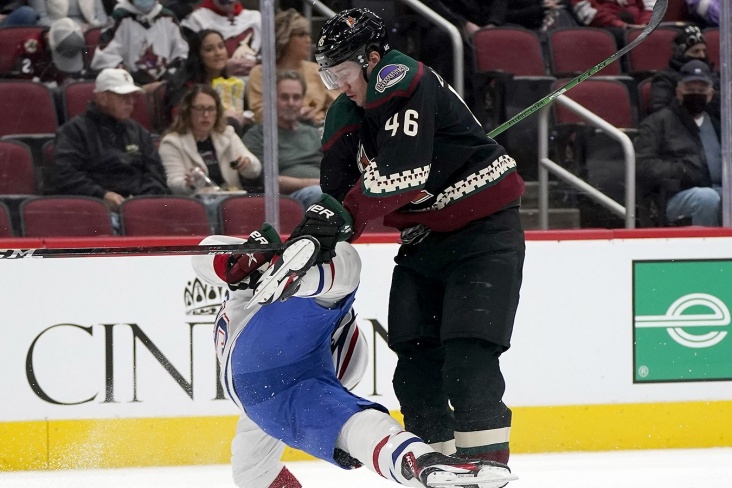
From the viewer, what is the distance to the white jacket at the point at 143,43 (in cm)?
404

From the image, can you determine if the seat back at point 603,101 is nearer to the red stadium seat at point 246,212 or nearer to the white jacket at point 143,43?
the red stadium seat at point 246,212

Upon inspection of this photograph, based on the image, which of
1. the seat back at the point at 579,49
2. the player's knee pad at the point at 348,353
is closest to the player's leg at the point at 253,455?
the player's knee pad at the point at 348,353

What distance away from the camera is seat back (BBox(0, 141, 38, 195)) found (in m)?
3.91

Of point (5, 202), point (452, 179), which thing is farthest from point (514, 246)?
point (5, 202)

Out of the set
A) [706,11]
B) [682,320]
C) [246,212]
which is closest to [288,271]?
[246,212]

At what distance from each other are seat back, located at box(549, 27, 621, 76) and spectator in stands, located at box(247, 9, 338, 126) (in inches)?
36.7

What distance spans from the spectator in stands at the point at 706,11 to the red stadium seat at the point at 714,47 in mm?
41

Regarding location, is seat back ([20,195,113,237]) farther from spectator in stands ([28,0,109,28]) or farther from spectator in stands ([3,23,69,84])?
spectator in stands ([28,0,109,28])

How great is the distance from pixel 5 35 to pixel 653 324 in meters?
2.54

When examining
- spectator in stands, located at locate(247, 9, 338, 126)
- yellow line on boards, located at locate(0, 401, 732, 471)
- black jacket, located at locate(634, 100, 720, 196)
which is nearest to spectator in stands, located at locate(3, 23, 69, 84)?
spectator in stands, located at locate(247, 9, 338, 126)

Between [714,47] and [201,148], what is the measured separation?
1989 millimetres

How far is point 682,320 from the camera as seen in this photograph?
4223 mm

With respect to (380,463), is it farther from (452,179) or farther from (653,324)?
(653,324)

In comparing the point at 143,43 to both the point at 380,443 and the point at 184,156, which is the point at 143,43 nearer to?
the point at 184,156
